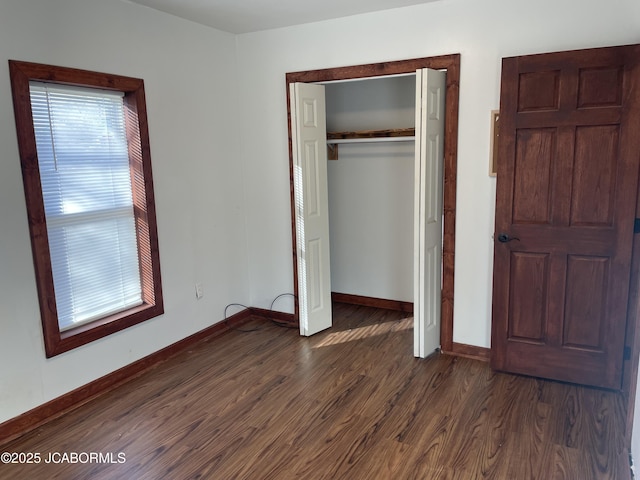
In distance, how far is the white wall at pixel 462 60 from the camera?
282 centimetres

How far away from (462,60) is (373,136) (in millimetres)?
1158

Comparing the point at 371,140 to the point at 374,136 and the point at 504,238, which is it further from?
the point at 504,238

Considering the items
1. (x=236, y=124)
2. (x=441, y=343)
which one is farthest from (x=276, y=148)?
(x=441, y=343)

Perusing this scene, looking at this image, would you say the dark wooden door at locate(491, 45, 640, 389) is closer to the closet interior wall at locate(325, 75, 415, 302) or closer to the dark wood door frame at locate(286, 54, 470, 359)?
the dark wood door frame at locate(286, 54, 470, 359)

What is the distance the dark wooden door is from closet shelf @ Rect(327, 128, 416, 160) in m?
1.20

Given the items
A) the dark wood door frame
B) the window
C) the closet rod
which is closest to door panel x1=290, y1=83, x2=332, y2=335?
the dark wood door frame

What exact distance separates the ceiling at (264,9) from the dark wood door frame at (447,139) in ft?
1.24

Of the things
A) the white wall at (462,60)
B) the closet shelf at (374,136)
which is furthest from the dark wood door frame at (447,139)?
the closet shelf at (374,136)

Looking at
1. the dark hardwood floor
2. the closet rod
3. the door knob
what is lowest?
the dark hardwood floor

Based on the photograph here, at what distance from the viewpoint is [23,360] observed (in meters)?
2.59

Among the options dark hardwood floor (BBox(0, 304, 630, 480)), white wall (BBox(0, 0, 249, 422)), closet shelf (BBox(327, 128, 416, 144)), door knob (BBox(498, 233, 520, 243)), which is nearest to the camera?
dark hardwood floor (BBox(0, 304, 630, 480))

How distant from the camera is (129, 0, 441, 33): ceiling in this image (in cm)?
308

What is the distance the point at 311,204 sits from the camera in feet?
12.4

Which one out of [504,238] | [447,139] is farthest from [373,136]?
[504,238]
